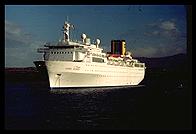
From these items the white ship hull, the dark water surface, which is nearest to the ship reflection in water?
the dark water surface

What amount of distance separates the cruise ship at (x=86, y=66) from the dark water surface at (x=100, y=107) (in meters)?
0.28

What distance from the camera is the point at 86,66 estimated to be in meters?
6.26

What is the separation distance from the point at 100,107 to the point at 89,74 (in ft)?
3.03

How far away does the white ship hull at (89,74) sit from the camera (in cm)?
582

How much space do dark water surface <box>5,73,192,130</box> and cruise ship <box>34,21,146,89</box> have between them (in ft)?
0.93

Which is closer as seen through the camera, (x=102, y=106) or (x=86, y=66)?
(x=102, y=106)

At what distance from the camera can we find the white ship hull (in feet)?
19.1

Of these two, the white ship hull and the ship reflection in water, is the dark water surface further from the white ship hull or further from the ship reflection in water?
the white ship hull

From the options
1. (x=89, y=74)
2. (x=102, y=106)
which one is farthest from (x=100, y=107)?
(x=89, y=74)

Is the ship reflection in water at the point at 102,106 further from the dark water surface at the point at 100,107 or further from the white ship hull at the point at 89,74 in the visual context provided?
the white ship hull at the point at 89,74

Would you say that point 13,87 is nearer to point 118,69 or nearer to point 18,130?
point 18,130

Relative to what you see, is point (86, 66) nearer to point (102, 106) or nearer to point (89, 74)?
point (89, 74)

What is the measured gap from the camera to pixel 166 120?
192 inches

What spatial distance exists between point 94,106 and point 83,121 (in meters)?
0.72
